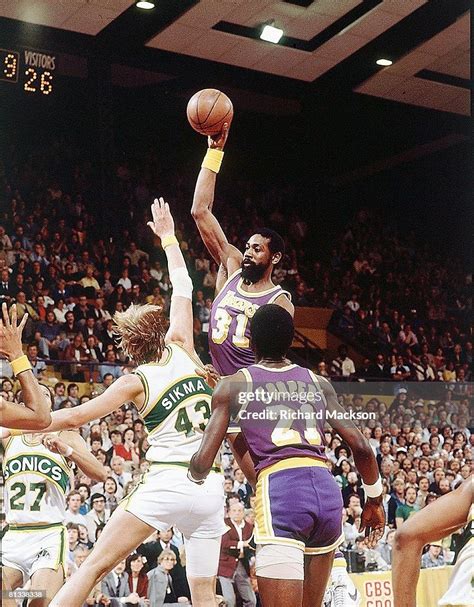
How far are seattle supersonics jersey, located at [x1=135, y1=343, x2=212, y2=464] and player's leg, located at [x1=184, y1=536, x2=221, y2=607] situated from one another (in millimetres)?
378

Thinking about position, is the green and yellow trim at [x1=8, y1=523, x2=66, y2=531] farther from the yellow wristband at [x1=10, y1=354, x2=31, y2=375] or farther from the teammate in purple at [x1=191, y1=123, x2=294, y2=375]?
the yellow wristband at [x1=10, y1=354, x2=31, y2=375]

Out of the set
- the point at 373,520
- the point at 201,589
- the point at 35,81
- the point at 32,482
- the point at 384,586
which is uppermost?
the point at 35,81

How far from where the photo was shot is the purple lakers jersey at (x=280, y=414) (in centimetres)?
358

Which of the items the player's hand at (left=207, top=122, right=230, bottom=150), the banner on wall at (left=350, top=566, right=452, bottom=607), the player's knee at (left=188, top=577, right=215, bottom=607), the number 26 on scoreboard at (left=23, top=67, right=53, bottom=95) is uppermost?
the number 26 on scoreboard at (left=23, top=67, right=53, bottom=95)

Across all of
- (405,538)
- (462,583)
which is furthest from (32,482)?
(462,583)

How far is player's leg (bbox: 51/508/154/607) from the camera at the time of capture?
12.8 feet

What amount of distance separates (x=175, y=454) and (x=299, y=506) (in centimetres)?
85

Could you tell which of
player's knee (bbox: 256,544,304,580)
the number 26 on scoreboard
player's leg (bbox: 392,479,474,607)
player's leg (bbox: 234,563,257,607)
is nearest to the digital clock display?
the number 26 on scoreboard

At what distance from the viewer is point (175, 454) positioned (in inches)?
163

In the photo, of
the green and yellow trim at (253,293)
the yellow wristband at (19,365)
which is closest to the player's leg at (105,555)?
the yellow wristband at (19,365)

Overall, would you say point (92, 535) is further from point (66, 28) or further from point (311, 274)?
point (66, 28)

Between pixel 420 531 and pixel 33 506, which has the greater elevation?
pixel 420 531

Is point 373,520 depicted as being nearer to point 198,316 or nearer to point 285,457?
point 285,457

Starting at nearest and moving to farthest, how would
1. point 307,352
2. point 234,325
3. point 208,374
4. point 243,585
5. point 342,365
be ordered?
point 208,374 → point 234,325 → point 243,585 → point 307,352 → point 342,365
